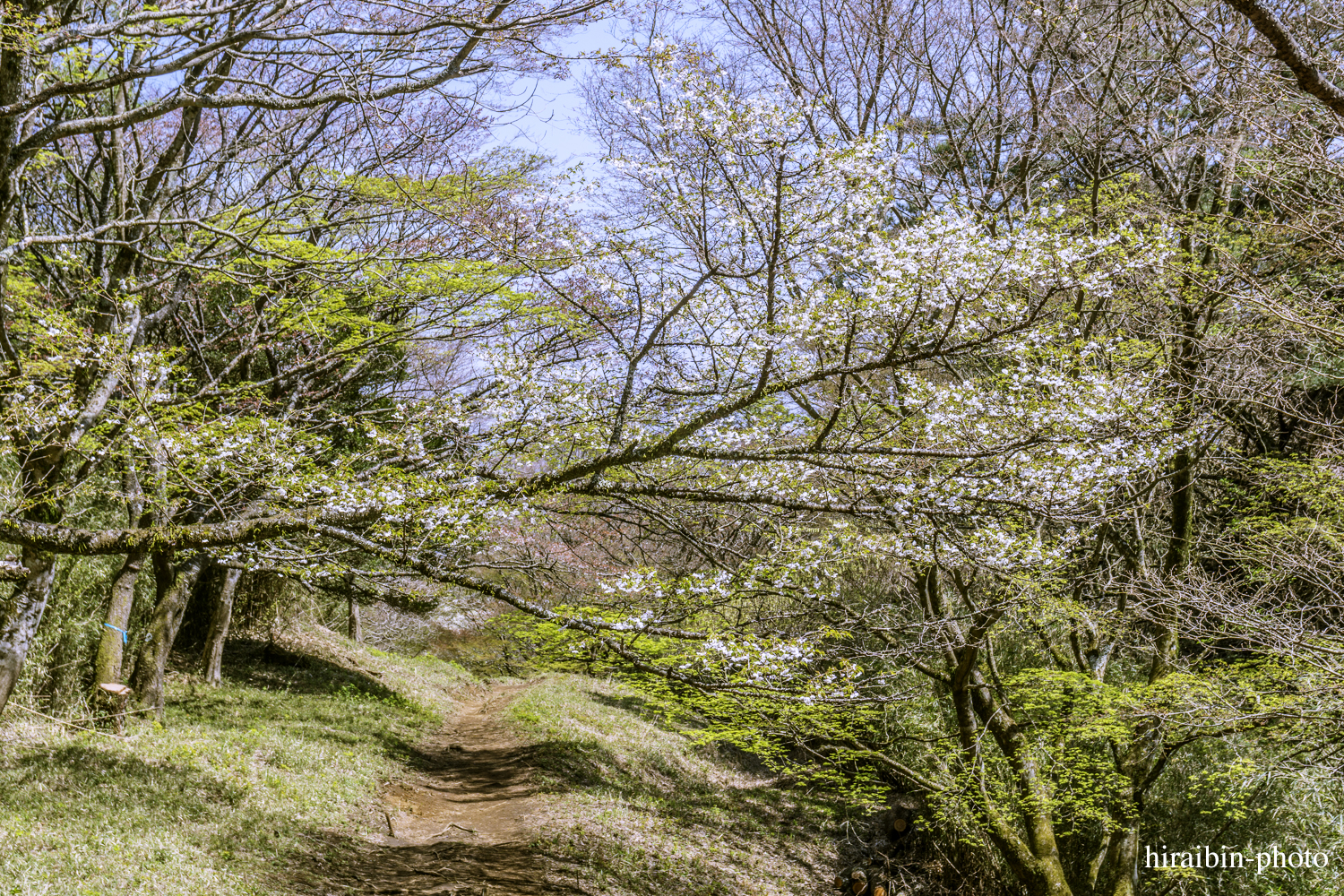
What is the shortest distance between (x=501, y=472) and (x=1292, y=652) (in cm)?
763

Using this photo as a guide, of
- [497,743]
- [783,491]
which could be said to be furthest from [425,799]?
[783,491]

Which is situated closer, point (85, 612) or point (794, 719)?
point (794, 719)

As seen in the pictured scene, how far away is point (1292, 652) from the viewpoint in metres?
7.18

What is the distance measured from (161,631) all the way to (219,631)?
2.53m

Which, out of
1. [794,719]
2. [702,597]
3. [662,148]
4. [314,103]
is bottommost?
[794,719]

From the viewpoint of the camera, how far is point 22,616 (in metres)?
8.35

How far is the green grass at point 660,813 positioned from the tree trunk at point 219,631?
238 inches

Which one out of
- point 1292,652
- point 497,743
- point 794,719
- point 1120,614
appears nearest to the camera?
point 1292,652

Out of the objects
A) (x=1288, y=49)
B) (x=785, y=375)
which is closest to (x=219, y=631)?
(x=785, y=375)

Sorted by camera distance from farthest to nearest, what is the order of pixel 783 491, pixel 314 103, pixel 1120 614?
pixel 1120 614 → pixel 783 491 → pixel 314 103

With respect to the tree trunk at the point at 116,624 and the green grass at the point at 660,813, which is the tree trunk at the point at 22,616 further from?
the green grass at the point at 660,813

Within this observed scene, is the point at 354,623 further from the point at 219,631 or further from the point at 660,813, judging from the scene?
the point at 660,813

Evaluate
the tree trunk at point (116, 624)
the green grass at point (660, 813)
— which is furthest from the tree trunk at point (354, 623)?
the tree trunk at point (116, 624)

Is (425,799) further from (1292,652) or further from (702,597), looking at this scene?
(1292,652)
